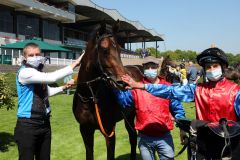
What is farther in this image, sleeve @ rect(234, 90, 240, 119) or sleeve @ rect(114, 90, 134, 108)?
Answer: sleeve @ rect(114, 90, 134, 108)

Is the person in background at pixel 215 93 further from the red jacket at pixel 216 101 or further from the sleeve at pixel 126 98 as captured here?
the sleeve at pixel 126 98

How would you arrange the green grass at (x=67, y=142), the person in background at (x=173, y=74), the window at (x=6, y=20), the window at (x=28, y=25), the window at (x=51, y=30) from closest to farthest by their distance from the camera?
the person in background at (x=173, y=74), the green grass at (x=67, y=142), the window at (x=6, y=20), the window at (x=28, y=25), the window at (x=51, y=30)

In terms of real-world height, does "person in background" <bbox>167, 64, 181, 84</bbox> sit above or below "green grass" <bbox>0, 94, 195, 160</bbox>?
above

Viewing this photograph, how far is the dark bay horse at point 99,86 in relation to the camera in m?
4.41

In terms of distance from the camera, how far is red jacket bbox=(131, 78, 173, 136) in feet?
13.3

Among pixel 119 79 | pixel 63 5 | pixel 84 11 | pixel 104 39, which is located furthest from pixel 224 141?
pixel 84 11

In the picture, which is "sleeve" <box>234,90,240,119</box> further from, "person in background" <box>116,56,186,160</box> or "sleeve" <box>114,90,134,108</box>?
"sleeve" <box>114,90,134,108</box>

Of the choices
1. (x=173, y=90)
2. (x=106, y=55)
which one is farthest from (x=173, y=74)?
(x=173, y=90)

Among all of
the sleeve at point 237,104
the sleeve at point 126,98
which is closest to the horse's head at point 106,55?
the sleeve at point 126,98

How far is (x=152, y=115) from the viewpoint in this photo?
407cm

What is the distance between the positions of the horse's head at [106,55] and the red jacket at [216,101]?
1.07m

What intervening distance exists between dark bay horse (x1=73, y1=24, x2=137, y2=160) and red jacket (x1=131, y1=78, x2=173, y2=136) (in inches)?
14.7

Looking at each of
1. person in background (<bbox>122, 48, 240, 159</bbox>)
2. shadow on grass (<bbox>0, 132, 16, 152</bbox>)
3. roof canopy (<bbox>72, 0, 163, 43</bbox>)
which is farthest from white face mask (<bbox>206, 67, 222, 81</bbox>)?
roof canopy (<bbox>72, 0, 163, 43</bbox>)

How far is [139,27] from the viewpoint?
71.9 m
